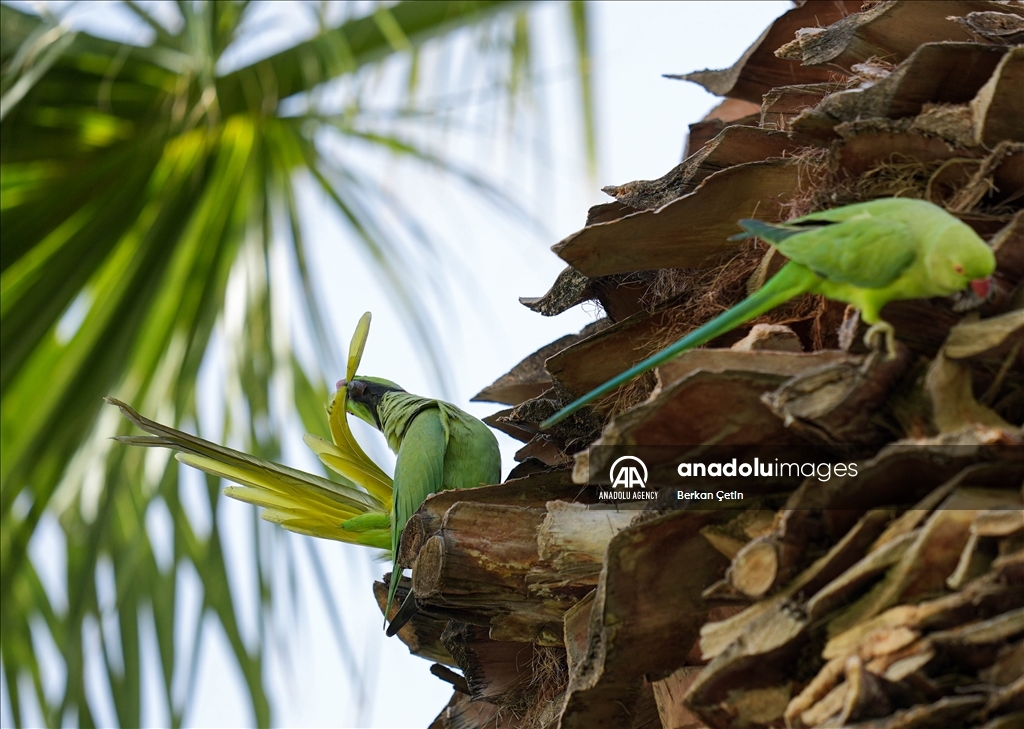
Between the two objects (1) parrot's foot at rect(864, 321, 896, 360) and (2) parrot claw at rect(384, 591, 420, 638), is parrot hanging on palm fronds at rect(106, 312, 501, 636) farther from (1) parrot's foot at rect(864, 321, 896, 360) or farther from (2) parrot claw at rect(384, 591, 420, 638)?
(1) parrot's foot at rect(864, 321, 896, 360)

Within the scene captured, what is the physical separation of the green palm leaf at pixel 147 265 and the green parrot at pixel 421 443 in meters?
0.26

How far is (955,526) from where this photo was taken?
1232mm

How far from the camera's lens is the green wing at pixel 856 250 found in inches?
57.4

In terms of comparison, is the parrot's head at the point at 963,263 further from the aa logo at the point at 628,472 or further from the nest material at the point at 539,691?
the nest material at the point at 539,691

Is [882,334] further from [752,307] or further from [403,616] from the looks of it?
[403,616]

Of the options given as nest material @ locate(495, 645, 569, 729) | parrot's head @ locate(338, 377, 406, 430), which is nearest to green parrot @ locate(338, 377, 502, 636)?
parrot's head @ locate(338, 377, 406, 430)

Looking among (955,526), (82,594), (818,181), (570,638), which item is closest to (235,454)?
(82,594)

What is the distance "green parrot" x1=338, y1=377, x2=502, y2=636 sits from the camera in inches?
95.3

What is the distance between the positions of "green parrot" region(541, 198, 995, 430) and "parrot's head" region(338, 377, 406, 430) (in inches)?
52.3

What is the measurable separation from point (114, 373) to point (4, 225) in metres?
0.57

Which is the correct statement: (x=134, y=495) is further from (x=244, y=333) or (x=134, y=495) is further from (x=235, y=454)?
(x=235, y=454)

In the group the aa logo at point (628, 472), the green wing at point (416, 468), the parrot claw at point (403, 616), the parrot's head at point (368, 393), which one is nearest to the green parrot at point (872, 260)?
the aa logo at point (628, 472)

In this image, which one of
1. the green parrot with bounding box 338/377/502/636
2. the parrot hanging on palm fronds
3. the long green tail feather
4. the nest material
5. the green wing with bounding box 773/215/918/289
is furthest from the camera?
the green parrot with bounding box 338/377/502/636

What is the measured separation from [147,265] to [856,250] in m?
2.10
